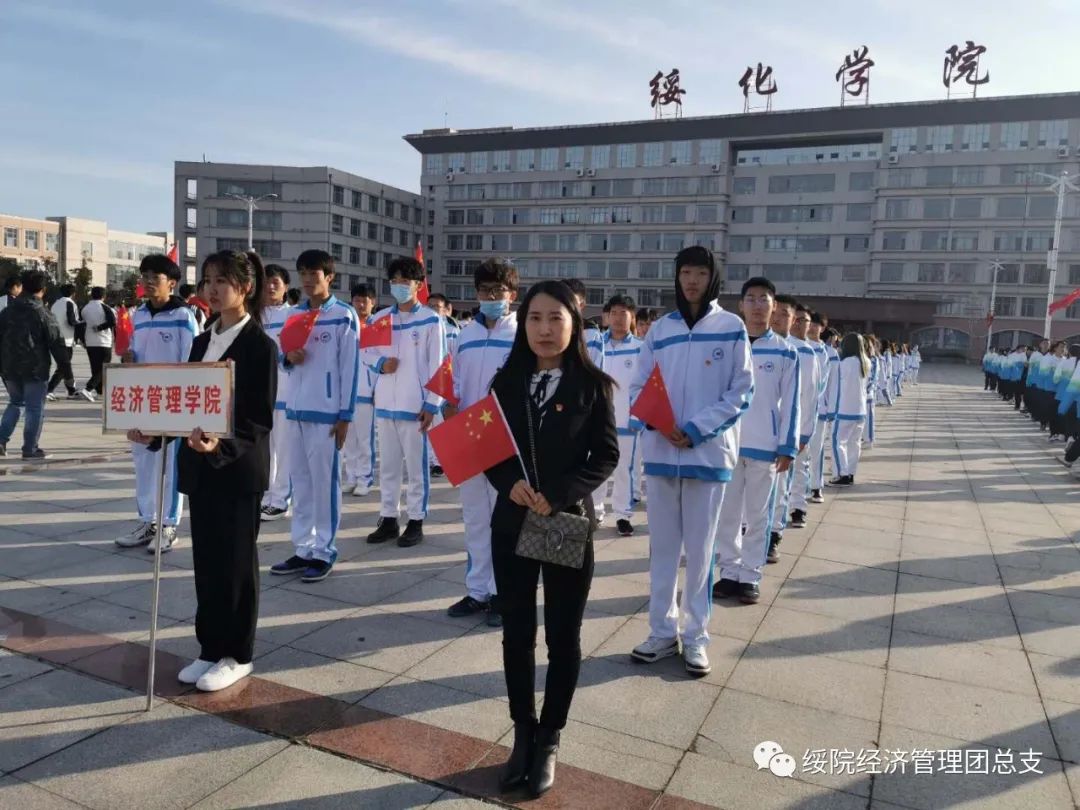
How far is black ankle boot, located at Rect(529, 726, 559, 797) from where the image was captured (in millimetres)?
2706

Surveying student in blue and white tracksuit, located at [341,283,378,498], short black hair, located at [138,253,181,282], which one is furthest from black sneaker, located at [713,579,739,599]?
short black hair, located at [138,253,181,282]

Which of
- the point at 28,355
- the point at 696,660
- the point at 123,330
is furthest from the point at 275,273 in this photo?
the point at 123,330

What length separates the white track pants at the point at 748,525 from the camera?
4.89m

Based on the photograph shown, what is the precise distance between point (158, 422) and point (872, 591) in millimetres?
4553

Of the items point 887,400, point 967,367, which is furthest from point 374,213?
point 887,400

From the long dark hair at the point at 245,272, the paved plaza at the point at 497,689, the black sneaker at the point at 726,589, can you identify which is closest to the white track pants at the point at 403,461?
the paved plaza at the point at 497,689

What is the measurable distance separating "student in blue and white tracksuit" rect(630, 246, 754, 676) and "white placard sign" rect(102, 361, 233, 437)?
2011 millimetres

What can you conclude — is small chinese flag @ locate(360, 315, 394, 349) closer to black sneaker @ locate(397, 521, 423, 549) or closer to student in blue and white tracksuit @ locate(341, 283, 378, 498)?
black sneaker @ locate(397, 521, 423, 549)

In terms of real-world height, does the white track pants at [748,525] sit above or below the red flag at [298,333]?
below

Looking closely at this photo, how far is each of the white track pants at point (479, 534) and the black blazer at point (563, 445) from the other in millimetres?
1714

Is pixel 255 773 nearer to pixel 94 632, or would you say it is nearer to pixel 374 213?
pixel 94 632

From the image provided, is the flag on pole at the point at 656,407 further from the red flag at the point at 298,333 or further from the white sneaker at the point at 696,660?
the red flag at the point at 298,333

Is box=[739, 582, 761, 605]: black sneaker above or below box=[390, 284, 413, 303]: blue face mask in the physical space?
below

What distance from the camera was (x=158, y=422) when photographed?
3.14 metres
